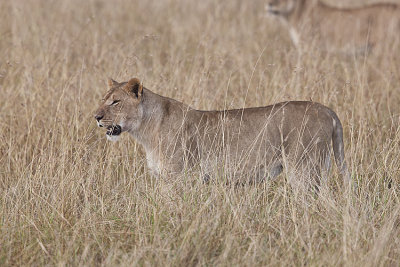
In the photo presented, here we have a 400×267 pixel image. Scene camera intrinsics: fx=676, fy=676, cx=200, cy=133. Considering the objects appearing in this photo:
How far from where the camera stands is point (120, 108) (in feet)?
17.8

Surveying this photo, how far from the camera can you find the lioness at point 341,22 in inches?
408

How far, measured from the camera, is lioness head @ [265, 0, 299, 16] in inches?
444

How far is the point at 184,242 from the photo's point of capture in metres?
4.25

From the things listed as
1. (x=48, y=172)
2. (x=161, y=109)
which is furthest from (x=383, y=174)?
(x=48, y=172)

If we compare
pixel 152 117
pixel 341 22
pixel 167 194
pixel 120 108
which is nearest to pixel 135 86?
pixel 120 108

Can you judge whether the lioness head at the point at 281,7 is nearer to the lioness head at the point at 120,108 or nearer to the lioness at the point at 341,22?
the lioness at the point at 341,22

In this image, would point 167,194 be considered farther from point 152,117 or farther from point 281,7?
point 281,7

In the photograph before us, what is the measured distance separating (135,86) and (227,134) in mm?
849

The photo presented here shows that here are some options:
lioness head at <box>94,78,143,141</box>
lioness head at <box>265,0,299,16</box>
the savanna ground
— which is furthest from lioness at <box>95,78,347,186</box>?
lioness head at <box>265,0,299,16</box>

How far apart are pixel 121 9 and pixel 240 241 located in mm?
8679

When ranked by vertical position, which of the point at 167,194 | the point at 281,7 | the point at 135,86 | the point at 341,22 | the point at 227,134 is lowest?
the point at 167,194

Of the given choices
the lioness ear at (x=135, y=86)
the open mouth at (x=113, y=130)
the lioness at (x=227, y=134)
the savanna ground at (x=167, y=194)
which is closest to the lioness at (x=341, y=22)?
the savanna ground at (x=167, y=194)

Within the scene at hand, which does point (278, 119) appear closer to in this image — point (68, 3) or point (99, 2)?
point (68, 3)

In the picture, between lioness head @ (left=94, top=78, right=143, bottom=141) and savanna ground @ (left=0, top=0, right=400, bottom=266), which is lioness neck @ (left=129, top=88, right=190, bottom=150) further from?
savanna ground @ (left=0, top=0, right=400, bottom=266)
